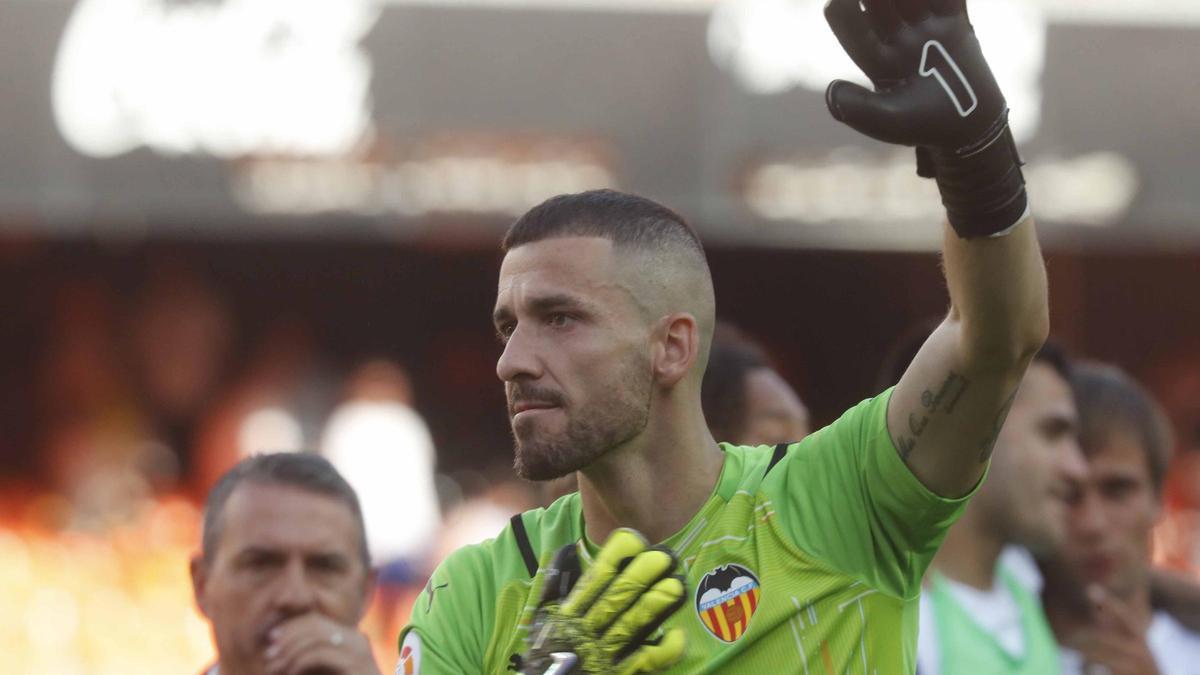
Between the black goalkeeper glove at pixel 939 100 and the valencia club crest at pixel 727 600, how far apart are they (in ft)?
2.47

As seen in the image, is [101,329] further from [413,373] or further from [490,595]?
[490,595]

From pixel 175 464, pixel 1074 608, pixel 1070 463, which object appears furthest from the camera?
pixel 175 464

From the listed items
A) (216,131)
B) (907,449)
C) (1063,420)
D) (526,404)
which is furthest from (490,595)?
(216,131)

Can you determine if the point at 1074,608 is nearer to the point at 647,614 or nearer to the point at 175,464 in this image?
the point at 647,614

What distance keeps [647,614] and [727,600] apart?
0.23 meters

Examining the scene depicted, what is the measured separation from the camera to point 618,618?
10.6 feet

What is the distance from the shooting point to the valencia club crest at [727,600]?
3344 mm

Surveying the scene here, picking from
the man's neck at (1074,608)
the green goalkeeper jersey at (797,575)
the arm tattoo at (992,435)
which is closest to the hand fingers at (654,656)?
the green goalkeeper jersey at (797,575)

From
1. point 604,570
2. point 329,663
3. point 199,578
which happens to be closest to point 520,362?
point 604,570

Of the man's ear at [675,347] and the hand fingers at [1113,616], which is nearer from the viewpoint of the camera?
the man's ear at [675,347]

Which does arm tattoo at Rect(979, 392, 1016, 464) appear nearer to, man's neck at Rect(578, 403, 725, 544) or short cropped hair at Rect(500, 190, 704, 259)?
man's neck at Rect(578, 403, 725, 544)

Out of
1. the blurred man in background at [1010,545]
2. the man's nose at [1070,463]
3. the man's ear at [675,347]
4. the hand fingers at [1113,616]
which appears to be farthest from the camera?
the man's nose at [1070,463]

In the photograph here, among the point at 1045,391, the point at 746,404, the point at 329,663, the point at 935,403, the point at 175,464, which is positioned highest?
the point at 175,464

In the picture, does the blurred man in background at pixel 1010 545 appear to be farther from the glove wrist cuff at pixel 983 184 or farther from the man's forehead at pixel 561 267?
the glove wrist cuff at pixel 983 184
